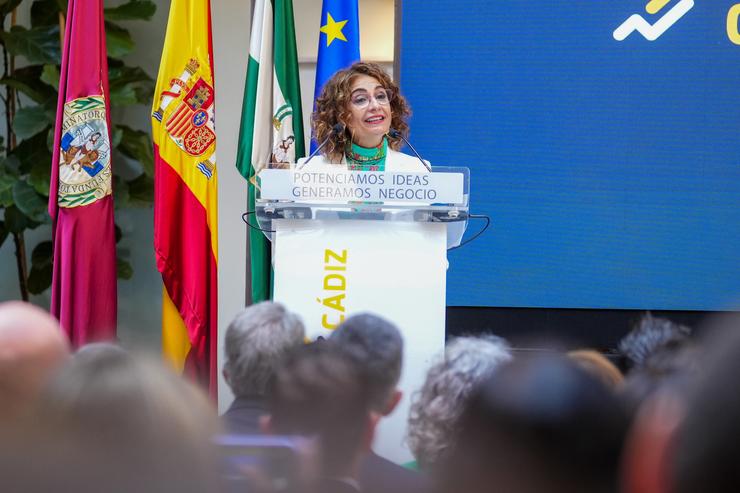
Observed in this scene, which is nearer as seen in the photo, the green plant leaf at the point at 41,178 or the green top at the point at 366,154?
the green top at the point at 366,154

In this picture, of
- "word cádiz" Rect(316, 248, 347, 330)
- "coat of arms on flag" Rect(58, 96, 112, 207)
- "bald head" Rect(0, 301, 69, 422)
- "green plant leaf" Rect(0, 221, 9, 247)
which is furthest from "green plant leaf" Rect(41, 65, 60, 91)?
"bald head" Rect(0, 301, 69, 422)

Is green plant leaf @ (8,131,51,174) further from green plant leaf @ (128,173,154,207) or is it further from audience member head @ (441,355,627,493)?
audience member head @ (441,355,627,493)

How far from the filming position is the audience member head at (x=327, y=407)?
3.55 feet

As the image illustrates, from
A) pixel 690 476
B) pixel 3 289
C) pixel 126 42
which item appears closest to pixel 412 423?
pixel 690 476

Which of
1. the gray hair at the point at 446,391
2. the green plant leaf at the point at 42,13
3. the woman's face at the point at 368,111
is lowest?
the gray hair at the point at 446,391

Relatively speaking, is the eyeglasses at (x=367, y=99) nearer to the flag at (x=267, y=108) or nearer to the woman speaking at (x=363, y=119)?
the woman speaking at (x=363, y=119)

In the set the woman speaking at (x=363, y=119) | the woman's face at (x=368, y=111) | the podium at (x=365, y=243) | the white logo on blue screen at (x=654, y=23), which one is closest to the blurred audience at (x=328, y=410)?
the podium at (x=365, y=243)

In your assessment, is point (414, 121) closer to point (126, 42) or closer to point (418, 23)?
point (418, 23)

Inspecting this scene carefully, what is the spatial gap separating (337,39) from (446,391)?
3.02 m

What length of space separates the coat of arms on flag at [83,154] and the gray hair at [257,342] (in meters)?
2.35

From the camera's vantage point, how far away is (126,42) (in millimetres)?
5125

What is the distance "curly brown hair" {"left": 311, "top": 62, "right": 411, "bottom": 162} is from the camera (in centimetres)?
315

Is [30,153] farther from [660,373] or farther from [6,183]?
[660,373]

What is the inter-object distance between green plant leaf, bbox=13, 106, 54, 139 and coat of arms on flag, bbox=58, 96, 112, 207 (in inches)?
54.0
